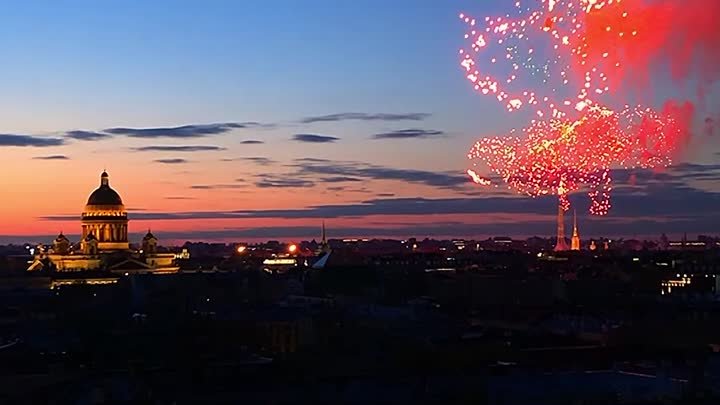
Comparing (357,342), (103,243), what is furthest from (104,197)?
(357,342)

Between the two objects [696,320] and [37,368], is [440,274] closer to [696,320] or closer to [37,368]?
[696,320]

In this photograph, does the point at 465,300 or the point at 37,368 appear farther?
the point at 465,300

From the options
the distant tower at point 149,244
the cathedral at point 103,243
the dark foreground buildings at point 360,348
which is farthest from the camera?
the distant tower at point 149,244

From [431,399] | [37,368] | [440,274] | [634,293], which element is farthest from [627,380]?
[440,274]

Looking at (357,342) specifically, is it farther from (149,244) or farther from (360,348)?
(149,244)

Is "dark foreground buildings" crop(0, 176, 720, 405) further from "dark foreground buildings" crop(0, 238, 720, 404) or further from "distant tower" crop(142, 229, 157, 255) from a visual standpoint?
"distant tower" crop(142, 229, 157, 255)

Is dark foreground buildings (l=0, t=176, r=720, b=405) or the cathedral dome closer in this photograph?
dark foreground buildings (l=0, t=176, r=720, b=405)

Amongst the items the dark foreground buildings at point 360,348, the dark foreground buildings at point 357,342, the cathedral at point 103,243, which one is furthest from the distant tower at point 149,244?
the dark foreground buildings at point 360,348

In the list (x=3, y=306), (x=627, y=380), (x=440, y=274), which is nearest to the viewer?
(x=627, y=380)

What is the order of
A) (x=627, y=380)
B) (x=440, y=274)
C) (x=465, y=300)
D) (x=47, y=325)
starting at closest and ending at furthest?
1. (x=627, y=380)
2. (x=47, y=325)
3. (x=465, y=300)
4. (x=440, y=274)

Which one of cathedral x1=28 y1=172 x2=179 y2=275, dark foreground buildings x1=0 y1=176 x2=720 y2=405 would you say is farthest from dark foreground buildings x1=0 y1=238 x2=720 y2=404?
cathedral x1=28 y1=172 x2=179 y2=275

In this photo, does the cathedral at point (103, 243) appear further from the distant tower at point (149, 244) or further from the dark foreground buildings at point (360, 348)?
the dark foreground buildings at point (360, 348)
